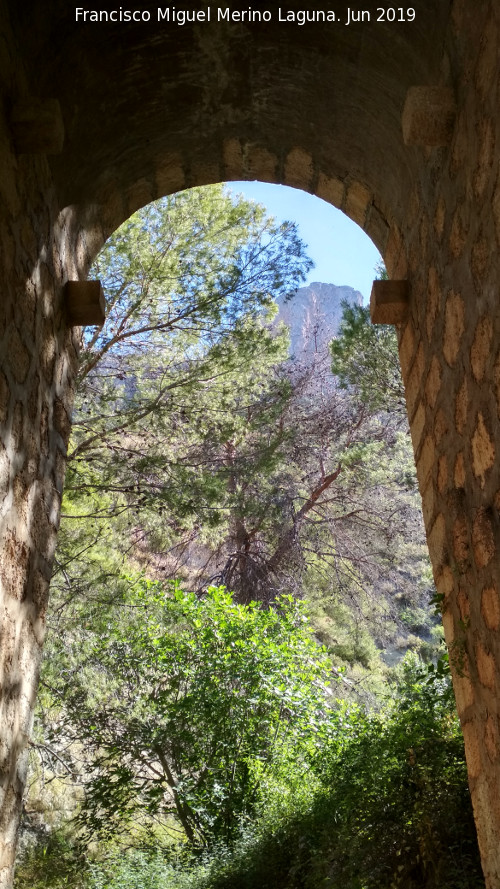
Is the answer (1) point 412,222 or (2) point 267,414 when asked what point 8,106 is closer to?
(1) point 412,222

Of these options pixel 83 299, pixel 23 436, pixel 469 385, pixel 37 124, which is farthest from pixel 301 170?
pixel 23 436

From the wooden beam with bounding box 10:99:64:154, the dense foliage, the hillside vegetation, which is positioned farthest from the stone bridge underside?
the dense foliage

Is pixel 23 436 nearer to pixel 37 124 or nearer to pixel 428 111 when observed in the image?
pixel 37 124

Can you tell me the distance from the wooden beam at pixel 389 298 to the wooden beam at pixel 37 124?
1.03m

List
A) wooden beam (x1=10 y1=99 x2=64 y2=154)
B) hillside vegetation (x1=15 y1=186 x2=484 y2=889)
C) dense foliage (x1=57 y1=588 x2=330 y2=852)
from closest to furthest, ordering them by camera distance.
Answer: wooden beam (x1=10 y1=99 x2=64 y2=154) → hillside vegetation (x1=15 y1=186 x2=484 y2=889) → dense foliage (x1=57 y1=588 x2=330 y2=852)

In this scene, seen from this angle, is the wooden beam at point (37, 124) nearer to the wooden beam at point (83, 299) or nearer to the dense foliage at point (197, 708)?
the wooden beam at point (83, 299)

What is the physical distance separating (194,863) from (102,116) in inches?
177

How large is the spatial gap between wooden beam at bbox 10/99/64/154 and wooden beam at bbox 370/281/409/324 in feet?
3.38

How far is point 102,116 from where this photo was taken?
2.15 m

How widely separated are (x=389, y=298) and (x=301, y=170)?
81 cm

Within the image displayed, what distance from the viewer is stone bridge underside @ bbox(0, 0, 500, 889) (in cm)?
147

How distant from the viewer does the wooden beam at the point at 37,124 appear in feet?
5.28

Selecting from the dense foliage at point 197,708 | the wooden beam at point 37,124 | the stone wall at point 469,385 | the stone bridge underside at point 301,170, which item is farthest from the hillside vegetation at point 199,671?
the wooden beam at point 37,124

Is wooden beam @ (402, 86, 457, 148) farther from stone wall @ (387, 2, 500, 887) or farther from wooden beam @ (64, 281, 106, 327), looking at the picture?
wooden beam @ (64, 281, 106, 327)
